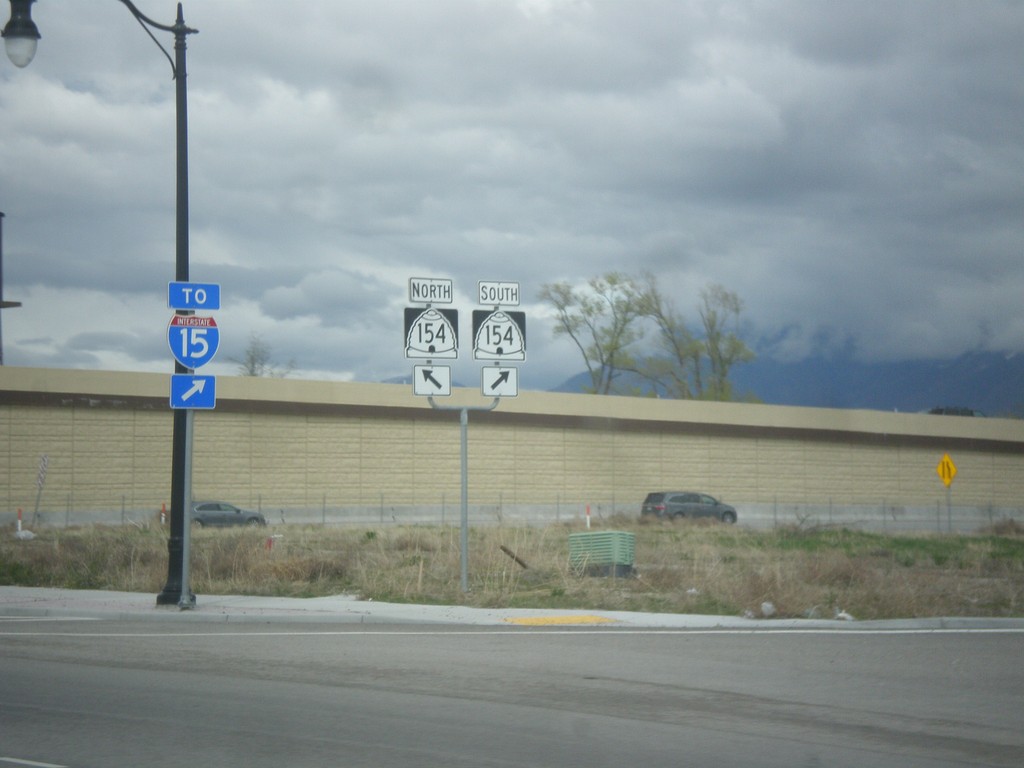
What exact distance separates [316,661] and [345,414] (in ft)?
143

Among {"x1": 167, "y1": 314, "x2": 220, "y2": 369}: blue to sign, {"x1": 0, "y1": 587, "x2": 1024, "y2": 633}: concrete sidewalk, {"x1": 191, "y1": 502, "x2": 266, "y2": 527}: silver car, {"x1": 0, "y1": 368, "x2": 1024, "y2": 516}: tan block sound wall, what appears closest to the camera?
{"x1": 0, "y1": 587, "x2": 1024, "y2": 633}: concrete sidewalk

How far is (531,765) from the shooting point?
7.49 metres

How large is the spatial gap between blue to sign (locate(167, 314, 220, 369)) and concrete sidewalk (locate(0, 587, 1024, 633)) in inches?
142

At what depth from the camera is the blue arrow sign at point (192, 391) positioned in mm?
16656

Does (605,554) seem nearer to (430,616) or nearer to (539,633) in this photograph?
(430,616)

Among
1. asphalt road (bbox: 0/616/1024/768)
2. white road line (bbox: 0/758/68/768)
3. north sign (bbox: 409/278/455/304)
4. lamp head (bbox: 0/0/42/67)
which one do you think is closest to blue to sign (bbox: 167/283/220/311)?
north sign (bbox: 409/278/455/304)

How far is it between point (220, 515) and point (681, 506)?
20.3m

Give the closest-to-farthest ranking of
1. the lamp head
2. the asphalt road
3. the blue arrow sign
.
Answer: the asphalt road < the lamp head < the blue arrow sign

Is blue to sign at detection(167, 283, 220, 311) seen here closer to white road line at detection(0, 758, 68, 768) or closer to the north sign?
the north sign

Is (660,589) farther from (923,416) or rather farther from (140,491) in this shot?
(923,416)

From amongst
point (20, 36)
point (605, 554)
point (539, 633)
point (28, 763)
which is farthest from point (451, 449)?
point (28, 763)

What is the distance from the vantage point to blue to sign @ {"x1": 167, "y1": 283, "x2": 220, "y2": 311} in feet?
54.9

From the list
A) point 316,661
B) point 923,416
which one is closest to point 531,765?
point 316,661

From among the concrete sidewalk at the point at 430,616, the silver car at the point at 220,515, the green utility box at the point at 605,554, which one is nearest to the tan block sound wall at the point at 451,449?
the silver car at the point at 220,515
